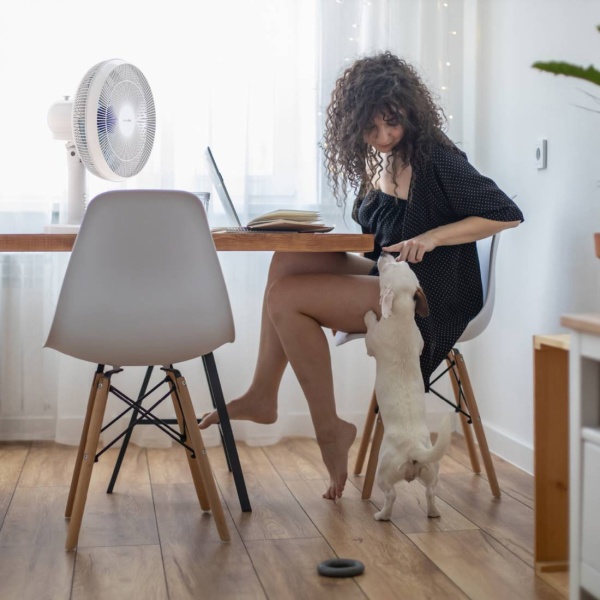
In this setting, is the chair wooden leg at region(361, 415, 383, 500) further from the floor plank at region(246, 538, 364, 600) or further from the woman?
the floor plank at region(246, 538, 364, 600)

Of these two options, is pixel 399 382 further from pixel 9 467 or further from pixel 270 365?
pixel 9 467

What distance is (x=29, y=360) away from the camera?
10.4ft

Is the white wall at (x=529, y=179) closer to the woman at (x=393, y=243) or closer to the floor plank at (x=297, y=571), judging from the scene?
the woman at (x=393, y=243)

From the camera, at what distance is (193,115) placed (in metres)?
3.15

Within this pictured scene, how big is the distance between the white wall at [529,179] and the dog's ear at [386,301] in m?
0.56

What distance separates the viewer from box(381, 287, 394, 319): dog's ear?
2.16 metres

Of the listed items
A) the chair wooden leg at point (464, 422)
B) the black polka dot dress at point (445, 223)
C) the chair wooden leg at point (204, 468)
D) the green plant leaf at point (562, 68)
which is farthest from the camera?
the chair wooden leg at point (464, 422)

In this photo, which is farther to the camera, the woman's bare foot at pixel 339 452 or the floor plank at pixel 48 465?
the floor plank at pixel 48 465

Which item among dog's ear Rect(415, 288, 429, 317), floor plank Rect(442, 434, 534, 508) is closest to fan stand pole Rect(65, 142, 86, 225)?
dog's ear Rect(415, 288, 429, 317)

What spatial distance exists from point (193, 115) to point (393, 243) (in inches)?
41.5

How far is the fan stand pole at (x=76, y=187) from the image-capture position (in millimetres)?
2471

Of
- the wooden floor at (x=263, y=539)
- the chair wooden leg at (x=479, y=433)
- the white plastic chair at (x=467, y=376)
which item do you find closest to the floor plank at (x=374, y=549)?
the wooden floor at (x=263, y=539)

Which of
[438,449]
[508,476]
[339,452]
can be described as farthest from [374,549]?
[508,476]

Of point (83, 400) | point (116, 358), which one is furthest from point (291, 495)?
point (83, 400)
